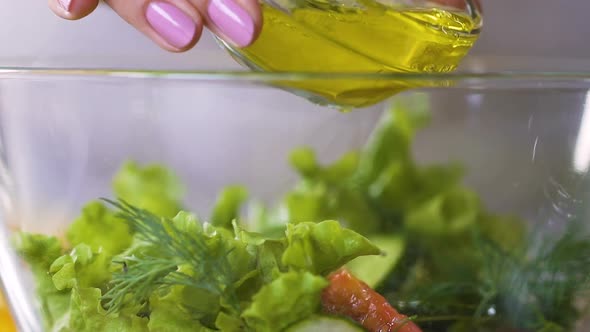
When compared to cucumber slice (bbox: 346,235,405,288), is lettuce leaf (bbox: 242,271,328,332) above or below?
above

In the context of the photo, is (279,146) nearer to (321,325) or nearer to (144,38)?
(321,325)

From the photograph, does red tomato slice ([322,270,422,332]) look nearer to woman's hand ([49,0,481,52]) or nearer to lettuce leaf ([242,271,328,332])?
lettuce leaf ([242,271,328,332])

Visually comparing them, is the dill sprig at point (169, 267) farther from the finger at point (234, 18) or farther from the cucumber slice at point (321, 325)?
the finger at point (234, 18)

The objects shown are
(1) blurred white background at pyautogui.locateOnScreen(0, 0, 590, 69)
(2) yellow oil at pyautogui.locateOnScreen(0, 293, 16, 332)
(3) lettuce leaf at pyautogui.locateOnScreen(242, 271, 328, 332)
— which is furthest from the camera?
(1) blurred white background at pyautogui.locateOnScreen(0, 0, 590, 69)

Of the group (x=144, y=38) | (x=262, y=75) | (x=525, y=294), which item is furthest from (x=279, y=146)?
(x=144, y=38)

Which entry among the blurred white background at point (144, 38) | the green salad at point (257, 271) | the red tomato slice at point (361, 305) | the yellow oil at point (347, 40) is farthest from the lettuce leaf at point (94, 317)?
the blurred white background at point (144, 38)

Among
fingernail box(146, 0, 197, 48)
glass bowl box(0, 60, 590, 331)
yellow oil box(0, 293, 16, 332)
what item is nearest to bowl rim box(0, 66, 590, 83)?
glass bowl box(0, 60, 590, 331)
